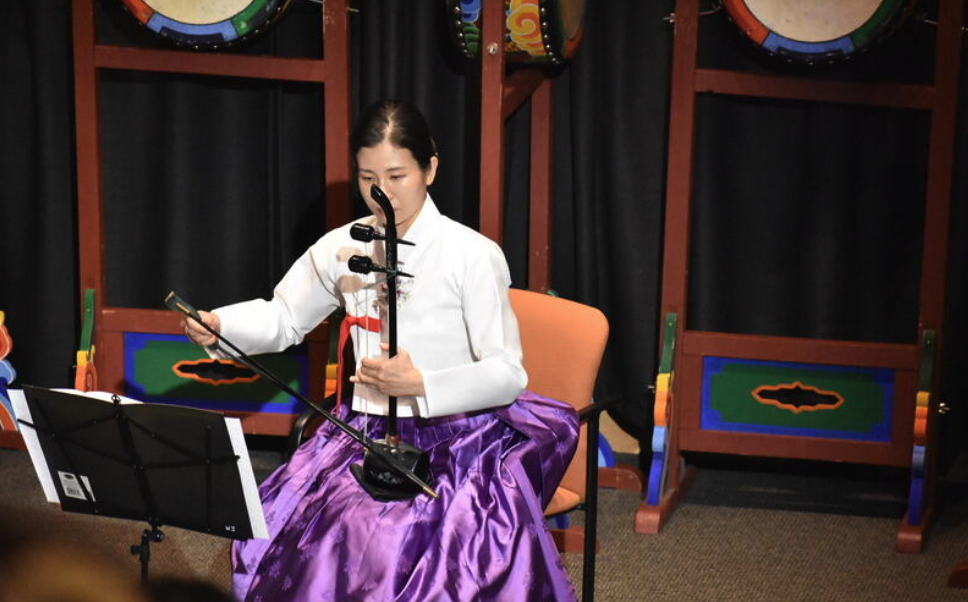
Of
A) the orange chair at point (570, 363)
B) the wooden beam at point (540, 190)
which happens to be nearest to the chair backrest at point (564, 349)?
the orange chair at point (570, 363)

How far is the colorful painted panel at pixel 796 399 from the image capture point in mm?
3479

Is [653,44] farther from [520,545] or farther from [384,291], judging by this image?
[520,545]

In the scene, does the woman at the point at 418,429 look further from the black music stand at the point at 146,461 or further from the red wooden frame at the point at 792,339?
the red wooden frame at the point at 792,339

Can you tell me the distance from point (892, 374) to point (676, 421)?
620 mm

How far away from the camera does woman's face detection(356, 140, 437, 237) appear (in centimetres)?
231

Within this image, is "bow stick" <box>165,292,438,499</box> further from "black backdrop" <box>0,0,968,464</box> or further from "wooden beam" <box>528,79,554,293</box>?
"wooden beam" <box>528,79,554,293</box>

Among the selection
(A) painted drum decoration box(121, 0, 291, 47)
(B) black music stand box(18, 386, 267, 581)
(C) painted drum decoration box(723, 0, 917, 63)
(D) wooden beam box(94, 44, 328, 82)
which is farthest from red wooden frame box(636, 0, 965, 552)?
(B) black music stand box(18, 386, 267, 581)

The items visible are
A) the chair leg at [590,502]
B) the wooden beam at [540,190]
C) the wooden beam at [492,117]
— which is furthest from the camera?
the wooden beam at [540,190]

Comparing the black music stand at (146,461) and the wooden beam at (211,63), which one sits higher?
the wooden beam at (211,63)

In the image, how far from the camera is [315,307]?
260cm

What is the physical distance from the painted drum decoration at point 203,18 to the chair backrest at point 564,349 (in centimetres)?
115

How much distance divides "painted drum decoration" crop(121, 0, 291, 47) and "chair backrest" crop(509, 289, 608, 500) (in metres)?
1.15

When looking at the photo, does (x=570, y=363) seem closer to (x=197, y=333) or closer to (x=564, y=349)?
(x=564, y=349)

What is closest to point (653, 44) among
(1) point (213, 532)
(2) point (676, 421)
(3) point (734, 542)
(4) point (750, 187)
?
(4) point (750, 187)
